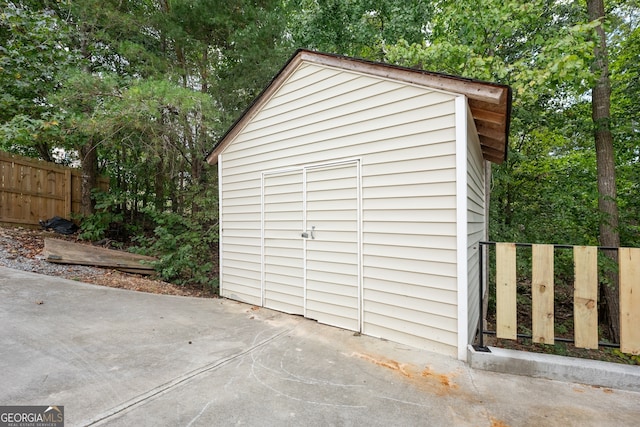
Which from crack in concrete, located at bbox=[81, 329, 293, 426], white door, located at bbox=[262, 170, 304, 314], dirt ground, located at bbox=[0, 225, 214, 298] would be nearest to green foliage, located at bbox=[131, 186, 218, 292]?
dirt ground, located at bbox=[0, 225, 214, 298]

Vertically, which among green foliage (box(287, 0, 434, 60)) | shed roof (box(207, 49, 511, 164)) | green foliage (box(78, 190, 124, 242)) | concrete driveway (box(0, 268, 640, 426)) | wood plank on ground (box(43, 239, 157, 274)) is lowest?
concrete driveway (box(0, 268, 640, 426))

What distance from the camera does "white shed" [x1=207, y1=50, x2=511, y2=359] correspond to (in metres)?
2.82

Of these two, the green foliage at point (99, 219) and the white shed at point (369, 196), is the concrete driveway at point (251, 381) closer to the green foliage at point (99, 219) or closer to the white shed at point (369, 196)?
the white shed at point (369, 196)

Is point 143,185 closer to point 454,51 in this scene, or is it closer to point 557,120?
point 454,51

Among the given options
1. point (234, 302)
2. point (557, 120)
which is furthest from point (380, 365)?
point (557, 120)

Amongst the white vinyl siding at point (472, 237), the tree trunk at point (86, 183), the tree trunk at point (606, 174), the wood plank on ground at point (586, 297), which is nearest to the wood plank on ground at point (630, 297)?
the wood plank on ground at point (586, 297)

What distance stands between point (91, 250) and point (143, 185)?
15.6 ft

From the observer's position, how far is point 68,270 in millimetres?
5168

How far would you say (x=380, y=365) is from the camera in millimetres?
2623

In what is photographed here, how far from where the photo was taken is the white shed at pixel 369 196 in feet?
9.25

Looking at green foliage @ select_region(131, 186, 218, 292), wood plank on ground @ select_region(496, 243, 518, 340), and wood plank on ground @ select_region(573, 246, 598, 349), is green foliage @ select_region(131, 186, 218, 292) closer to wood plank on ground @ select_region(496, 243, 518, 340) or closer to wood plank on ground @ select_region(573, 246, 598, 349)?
wood plank on ground @ select_region(496, 243, 518, 340)

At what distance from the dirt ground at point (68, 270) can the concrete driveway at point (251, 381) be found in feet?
5.06

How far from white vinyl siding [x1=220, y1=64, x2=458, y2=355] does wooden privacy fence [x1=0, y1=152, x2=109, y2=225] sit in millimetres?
6412

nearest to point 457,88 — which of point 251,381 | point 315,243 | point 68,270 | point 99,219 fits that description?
point 315,243
